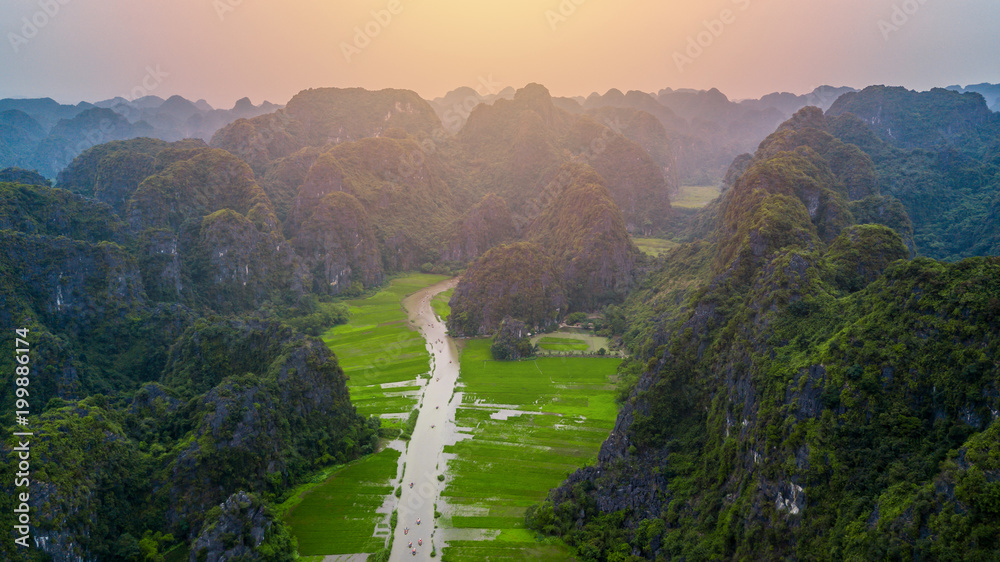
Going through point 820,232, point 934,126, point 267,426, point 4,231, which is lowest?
point 267,426

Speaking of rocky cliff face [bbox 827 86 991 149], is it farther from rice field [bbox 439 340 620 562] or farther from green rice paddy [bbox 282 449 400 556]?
green rice paddy [bbox 282 449 400 556]

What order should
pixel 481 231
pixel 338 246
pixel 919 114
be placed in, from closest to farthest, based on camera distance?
1. pixel 338 246
2. pixel 919 114
3. pixel 481 231

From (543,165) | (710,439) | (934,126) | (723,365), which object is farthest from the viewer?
(543,165)

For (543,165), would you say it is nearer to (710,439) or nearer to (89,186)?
(89,186)

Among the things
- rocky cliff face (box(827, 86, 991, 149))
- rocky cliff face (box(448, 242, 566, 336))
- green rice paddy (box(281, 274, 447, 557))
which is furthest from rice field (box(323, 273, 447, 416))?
rocky cliff face (box(827, 86, 991, 149))

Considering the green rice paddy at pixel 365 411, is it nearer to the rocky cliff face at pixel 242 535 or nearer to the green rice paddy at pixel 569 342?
the rocky cliff face at pixel 242 535

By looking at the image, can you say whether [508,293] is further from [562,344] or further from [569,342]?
[569,342]

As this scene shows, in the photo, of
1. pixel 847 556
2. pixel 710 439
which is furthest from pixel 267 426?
pixel 847 556

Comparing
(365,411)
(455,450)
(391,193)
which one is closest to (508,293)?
(365,411)
